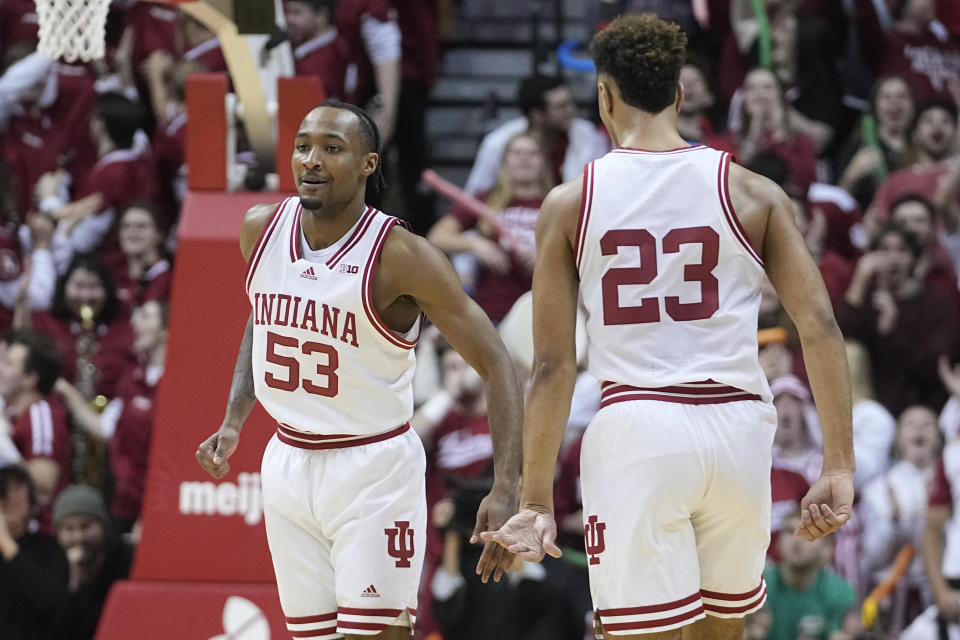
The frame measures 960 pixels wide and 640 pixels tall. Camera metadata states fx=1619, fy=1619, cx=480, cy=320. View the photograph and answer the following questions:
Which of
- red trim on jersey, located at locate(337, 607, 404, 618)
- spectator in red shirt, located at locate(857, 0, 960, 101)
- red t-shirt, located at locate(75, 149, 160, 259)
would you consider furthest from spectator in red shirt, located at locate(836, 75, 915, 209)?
red trim on jersey, located at locate(337, 607, 404, 618)

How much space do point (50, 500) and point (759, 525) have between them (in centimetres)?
435

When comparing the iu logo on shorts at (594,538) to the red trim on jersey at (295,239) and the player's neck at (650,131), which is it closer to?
the player's neck at (650,131)

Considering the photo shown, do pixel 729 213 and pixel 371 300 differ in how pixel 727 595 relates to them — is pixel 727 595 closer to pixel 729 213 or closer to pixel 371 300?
pixel 729 213

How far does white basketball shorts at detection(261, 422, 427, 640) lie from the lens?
4.55 m

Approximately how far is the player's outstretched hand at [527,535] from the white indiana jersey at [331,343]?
53 cm

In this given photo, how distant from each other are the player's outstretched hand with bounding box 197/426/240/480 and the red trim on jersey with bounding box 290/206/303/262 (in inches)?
21.9

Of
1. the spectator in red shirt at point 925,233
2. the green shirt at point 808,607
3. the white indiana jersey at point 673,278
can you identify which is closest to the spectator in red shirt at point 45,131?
the spectator in red shirt at point 925,233

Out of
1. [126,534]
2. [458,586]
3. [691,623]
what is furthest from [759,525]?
[126,534]

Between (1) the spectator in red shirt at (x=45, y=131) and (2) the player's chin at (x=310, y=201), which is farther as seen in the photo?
(1) the spectator in red shirt at (x=45, y=131)

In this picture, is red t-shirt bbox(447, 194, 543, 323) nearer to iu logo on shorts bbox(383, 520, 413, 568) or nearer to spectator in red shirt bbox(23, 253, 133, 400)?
spectator in red shirt bbox(23, 253, 133, 400)

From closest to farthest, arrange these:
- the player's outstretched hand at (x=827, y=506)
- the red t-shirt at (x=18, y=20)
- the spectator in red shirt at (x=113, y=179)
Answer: the player's outstretched hand at (x=827, y=506), the spectator in red shirt at (x=113, y=179), the red t-shirt at (x=18, y=20)

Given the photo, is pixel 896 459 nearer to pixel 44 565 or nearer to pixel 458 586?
pixel 458 586

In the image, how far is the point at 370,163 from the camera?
4.75 m

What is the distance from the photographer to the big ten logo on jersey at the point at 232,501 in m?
6.12
